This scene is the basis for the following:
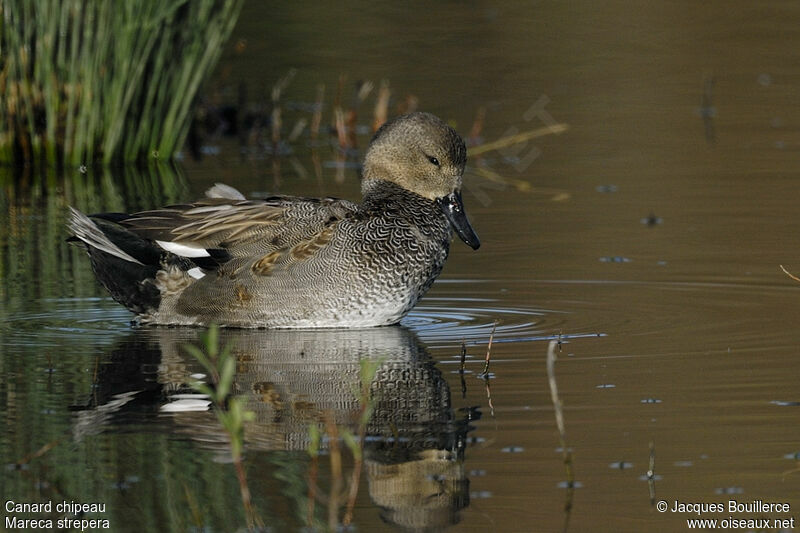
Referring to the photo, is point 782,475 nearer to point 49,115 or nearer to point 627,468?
point 627,468

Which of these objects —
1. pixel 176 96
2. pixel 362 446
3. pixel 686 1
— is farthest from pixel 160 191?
pixel 686 1

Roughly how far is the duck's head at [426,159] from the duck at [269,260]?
0.22m

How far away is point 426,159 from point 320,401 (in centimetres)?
242

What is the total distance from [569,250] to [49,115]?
502 centimetres

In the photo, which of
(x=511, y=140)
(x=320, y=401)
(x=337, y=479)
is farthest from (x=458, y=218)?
(x=511, y=140)

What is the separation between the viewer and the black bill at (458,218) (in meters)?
7.95

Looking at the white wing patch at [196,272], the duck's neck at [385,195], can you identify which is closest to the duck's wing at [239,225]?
the white wing patch at [196,272]

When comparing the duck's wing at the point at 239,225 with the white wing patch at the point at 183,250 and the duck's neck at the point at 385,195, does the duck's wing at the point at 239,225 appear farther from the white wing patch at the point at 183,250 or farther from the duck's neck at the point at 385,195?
the duck's neck at the point at 385,195

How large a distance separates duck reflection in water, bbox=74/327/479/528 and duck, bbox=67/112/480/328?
4.4 inches

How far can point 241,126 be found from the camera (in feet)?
50.1

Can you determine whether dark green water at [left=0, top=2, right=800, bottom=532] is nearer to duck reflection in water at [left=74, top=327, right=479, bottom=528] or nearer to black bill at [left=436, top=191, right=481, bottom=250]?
duck reflection in water at [left=74, top=327, right=479, bottom=528]

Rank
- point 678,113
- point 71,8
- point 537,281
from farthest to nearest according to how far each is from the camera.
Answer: point 678,113 → point 71,8 → point 537,281

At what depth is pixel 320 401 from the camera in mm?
5949

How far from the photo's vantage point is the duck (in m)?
7.46
